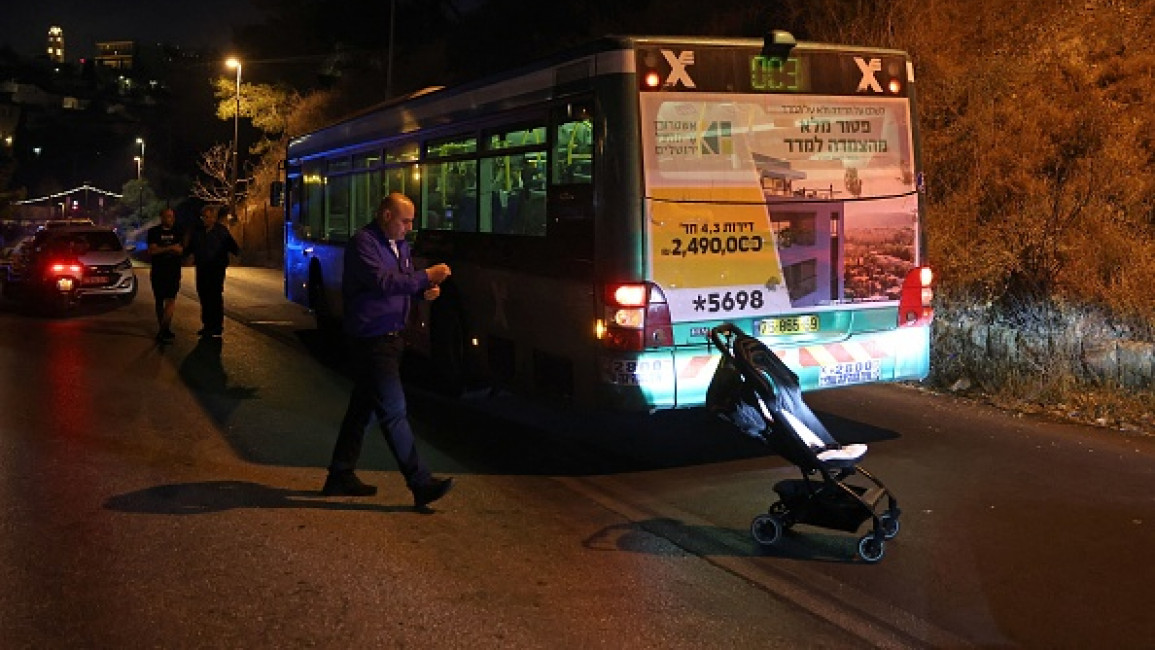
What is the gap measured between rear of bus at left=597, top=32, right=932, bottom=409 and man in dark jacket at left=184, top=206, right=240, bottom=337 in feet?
27.5

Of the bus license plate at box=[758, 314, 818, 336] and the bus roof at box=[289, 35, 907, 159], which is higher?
the bus roof at box=[289, 35, 907, 159]

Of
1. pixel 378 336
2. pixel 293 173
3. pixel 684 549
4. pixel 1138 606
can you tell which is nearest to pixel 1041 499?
pixel 1138 606

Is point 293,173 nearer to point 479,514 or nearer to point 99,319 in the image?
point 99,319

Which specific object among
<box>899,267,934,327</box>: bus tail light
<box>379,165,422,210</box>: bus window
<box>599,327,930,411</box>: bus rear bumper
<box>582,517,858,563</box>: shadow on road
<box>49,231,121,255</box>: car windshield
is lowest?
<box>582,517,858,563</box>: shadow on road

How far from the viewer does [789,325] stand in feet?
24.4

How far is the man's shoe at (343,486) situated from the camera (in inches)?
256

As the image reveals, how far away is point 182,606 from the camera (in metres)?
4.68

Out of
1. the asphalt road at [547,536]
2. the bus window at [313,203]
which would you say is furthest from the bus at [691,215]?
the bus window at [313,203]

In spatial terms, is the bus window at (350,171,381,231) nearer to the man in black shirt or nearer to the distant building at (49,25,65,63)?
the man in black shirt

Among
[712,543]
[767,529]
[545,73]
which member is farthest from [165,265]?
[767,529]

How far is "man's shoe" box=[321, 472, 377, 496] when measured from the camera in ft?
21.3

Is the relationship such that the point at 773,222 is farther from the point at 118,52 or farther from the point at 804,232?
the point at 118,52

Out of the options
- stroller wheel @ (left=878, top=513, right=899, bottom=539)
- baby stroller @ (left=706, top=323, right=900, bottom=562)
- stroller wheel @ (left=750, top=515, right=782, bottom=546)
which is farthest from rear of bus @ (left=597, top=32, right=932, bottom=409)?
stroller wheel @ (left=878, top=513, right=899, bottom=539)

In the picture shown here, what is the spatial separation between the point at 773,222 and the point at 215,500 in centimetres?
414
